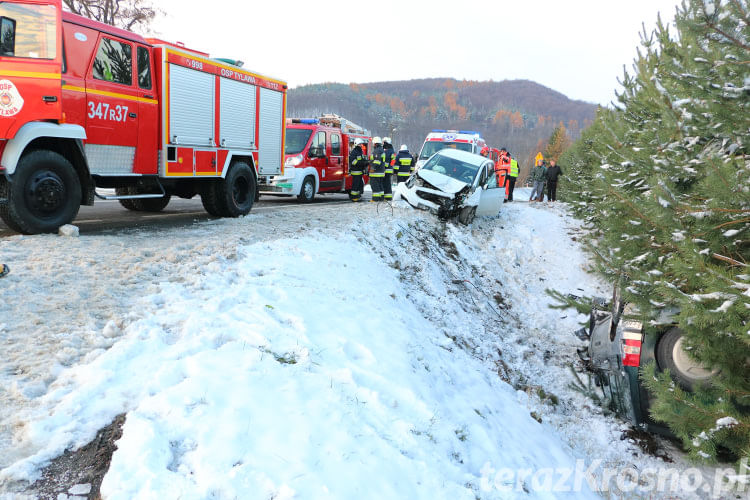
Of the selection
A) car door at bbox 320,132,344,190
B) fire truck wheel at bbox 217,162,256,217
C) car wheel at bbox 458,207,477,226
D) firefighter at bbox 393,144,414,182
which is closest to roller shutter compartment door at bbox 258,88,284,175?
fire truck wheel at bbox 217,162,256,217

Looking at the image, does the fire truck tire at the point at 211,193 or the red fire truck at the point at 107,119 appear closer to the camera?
the red fire truck at the point at 107,119

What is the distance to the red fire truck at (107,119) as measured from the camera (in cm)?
540

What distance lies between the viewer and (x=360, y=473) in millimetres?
2625

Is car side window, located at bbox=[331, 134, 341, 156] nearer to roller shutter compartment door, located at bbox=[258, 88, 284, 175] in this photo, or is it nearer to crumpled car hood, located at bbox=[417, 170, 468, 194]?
crumpled car hood, located at bbox=[417, 170, 468, 194]

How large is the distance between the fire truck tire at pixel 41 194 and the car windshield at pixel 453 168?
7.65 m

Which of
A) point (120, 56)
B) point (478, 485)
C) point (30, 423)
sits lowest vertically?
point (478, 485)

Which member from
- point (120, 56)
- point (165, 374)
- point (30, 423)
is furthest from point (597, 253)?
point (120, 56)

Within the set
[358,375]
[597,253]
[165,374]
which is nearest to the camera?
[165,374]

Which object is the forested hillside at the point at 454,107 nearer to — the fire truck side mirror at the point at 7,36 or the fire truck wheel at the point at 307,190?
the fire truck wheel at the point at 307,190

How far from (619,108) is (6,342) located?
33.7 ft

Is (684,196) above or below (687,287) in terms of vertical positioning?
above

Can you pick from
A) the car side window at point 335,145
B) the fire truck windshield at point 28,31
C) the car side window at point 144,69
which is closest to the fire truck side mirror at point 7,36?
the fire truck windshield at point 28,31

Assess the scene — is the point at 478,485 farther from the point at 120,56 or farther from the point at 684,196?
the point at 120,56

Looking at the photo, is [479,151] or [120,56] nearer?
[120,56]
